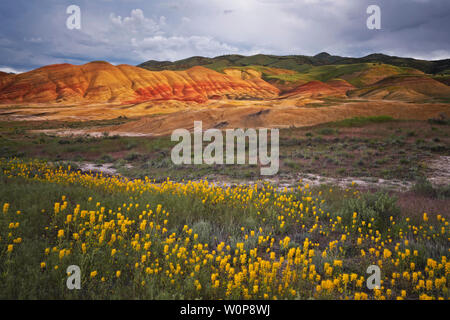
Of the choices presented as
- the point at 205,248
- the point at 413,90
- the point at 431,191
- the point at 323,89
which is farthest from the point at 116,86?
the point at 205,248

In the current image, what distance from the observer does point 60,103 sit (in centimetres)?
6769

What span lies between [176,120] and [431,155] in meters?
26.6

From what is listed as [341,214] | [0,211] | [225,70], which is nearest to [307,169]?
[341,214]

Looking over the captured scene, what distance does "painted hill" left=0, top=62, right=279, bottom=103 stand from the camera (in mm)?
71438

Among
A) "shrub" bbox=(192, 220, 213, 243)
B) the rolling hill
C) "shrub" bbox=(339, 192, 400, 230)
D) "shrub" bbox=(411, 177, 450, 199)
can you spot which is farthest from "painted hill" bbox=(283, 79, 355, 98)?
"shrub" bbox=(192, 220, 213, 243)

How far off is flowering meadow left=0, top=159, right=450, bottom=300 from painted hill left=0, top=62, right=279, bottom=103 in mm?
67080

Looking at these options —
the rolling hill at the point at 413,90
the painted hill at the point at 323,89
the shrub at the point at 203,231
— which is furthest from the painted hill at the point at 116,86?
the shrub at the point at 203,231

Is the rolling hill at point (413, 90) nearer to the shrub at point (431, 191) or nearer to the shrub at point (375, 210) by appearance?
the shrub at point (431, 191)

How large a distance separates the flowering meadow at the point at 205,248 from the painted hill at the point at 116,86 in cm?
6708

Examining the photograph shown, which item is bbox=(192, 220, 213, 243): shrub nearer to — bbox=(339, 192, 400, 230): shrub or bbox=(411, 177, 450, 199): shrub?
bbox=(339, 192, 400, 230): shrub

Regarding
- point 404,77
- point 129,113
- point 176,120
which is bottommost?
point 176,120

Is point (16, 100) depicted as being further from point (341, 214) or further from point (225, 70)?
point (341, 214)

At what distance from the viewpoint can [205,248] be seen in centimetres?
371

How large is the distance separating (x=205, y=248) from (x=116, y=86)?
282 ft
